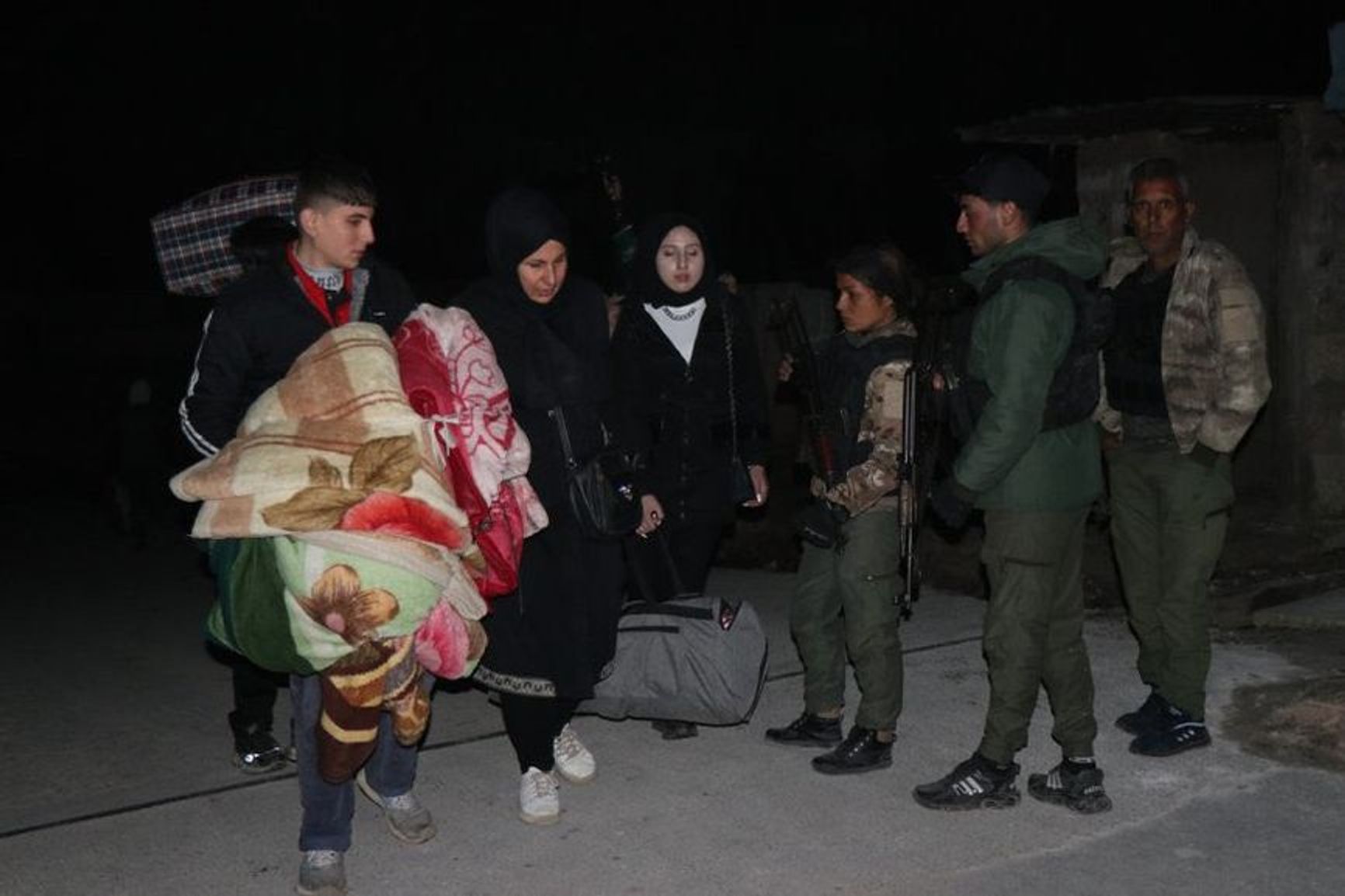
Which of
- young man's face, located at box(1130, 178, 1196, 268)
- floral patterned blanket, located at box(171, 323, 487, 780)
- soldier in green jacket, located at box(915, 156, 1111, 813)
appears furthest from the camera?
young man's face, located at box(1130, 178, 1196, 268)

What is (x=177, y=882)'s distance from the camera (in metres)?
4.23

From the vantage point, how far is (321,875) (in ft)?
13.4

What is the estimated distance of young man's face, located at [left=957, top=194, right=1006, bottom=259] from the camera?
4426 mm

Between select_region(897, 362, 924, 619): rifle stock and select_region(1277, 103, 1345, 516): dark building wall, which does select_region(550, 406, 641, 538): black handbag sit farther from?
select_region(1277, 103, 1345, 516): dark building wall

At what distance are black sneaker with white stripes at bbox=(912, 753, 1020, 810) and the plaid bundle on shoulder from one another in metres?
2.85

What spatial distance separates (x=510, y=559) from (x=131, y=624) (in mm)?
4465

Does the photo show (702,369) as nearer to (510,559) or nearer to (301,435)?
(510,559)

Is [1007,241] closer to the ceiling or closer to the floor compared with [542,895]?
closer to the ceiling

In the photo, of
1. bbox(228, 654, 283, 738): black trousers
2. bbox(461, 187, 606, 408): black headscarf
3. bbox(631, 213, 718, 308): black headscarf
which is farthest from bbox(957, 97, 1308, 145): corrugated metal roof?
bbox(228, 654, 283, 738): black trousers

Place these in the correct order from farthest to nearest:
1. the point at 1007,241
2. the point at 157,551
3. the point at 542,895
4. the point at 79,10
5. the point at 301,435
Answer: the point at 79,10, the point at 157,551, the point at 1007,241, the point at 542,895, the point at 301,435

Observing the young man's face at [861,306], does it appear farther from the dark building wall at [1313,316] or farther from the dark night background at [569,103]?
the dark night background at [569,103]

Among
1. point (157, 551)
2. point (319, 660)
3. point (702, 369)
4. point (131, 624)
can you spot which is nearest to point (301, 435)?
point (319, 660)

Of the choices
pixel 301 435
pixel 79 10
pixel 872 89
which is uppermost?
pixel 79 10


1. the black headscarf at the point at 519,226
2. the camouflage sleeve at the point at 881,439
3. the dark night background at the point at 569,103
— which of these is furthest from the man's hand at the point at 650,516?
the dark night background at the point at 569,103
